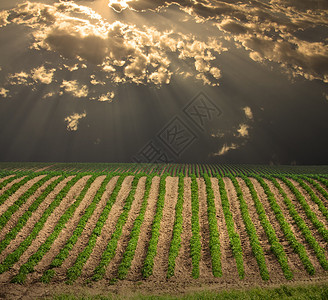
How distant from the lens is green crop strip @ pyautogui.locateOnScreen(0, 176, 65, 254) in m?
18.5

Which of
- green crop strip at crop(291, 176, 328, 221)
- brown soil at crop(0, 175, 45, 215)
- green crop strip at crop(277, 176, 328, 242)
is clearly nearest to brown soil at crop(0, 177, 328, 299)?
green crop strip at crop(277, 176, 328, 242)

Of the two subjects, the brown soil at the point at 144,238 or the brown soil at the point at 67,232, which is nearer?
the brown soil at the point at 144,238

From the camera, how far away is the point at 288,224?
21.2 m

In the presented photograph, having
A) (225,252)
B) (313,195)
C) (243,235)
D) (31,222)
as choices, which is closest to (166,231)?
(225,252)

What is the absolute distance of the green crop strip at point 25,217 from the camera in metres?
18.5

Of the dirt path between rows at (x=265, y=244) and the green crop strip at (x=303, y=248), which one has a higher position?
the green crop strip at (x=303, y=248)

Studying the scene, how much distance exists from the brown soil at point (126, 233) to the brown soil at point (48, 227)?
554 centimetres

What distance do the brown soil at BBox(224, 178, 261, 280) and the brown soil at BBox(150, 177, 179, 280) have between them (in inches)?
201

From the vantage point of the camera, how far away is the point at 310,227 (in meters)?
20.9

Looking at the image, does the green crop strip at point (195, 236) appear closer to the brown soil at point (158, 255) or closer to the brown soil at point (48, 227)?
the brown soil at point (158, 255)

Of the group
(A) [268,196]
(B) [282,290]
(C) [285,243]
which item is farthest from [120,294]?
(A) [268,196]

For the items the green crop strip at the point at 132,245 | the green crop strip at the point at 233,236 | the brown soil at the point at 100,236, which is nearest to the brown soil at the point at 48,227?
the brown soil at the point at 100,236

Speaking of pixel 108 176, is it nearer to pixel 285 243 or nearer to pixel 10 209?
pixel 10 209

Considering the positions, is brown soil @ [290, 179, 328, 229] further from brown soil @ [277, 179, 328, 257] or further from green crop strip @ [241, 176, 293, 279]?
green crop strip @ [241, 176, 293, 279]
